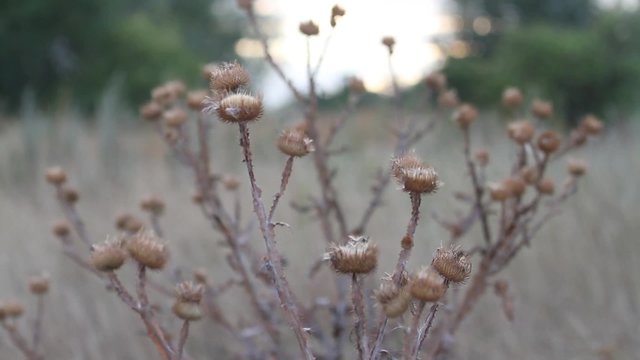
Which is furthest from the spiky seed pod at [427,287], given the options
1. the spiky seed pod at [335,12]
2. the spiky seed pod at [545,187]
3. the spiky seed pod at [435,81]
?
the spiky seed pod at [435,81]

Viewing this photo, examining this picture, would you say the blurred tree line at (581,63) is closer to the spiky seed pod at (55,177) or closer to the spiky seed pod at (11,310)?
the spiky seed pod at (55,177)

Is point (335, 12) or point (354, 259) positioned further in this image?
point (335, 12)

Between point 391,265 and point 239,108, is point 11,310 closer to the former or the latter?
point 239,108

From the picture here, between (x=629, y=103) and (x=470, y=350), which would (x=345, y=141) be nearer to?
(x=470, y=350)

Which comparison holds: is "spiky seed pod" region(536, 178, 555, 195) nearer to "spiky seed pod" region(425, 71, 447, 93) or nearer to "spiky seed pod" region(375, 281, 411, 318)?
"spiky seed pod" region(425, 71, 447, 93)

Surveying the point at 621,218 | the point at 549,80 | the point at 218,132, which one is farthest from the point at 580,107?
the point at 621,218

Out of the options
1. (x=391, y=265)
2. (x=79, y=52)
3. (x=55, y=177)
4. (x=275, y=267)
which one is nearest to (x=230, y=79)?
(x=275, y=267)
